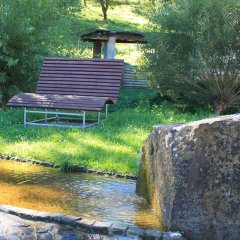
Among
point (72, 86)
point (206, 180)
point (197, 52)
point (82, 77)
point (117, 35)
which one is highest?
point (117, 35)

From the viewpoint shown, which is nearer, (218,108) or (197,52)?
(197,52)

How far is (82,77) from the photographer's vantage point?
508 inches

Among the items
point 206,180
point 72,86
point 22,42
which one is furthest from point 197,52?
point 206,180

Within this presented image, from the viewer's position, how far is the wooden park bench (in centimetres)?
1144

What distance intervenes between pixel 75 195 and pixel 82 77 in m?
7.03

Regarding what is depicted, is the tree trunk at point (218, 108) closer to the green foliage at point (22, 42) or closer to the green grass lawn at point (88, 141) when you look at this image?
the green grass lawn at point (88, 141)

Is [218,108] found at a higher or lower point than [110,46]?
lower

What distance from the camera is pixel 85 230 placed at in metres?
4.79

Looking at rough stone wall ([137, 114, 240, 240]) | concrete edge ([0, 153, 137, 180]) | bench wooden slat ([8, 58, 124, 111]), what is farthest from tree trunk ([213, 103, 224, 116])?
rough stone wall ([137, 114, 240, 240])

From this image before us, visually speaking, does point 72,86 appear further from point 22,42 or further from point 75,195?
point 75,195

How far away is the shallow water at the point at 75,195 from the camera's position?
5.43 metres

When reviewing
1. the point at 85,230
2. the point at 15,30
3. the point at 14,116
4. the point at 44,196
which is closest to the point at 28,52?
the point at 15,30

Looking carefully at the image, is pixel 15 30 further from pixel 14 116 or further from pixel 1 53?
pixel 14 116

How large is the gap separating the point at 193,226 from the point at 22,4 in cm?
1180
